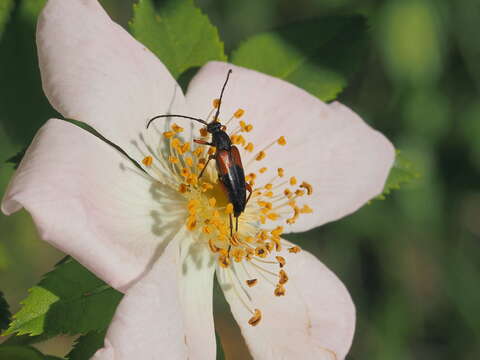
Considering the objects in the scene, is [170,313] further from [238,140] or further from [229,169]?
[238,140]

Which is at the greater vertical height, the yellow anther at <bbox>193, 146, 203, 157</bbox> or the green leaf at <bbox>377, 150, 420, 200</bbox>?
the yellow anther at <bbox>193, 146, 203, 157</bbox>

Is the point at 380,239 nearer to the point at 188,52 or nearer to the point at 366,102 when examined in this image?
the point at 366,102

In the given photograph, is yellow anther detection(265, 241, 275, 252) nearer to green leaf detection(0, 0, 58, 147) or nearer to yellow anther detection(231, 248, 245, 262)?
yellow anther detection(231, 248, 245, 262)

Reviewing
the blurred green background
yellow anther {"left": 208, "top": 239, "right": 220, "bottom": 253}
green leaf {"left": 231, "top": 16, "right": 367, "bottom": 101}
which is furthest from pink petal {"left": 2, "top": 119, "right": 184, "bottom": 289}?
the blurred green background

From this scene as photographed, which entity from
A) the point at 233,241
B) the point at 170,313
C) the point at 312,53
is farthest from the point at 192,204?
the point at 312,53

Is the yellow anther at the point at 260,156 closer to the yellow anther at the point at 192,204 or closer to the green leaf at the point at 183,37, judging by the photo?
the yellow anther at the point at 192,204

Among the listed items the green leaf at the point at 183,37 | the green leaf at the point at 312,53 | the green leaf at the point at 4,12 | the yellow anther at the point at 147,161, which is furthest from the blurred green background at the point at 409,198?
the yellow anther at the point at 147,161
